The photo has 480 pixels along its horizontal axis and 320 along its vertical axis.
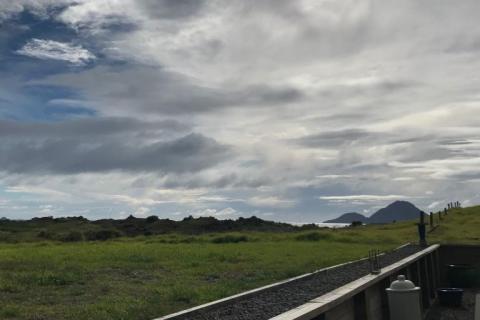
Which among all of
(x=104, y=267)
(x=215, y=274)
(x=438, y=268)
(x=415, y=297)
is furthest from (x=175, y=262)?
(x=415, y=297)

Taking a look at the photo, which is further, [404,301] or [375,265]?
[375,265]

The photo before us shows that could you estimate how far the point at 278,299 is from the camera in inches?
516

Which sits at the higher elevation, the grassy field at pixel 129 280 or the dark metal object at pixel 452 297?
the grassy field at pixel 129 280

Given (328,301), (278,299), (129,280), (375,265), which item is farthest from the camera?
(129,280)

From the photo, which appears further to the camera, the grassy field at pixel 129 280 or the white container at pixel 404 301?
the grassy field at pixel 129 280

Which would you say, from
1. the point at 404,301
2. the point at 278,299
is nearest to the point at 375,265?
the point at 404,301

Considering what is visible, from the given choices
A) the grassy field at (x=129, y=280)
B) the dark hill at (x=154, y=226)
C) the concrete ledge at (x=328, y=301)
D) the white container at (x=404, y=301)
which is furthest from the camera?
the dark hill at (x=154, y=226)

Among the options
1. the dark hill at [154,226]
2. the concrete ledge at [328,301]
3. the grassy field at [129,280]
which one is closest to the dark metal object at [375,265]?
the concrete ledge at [328,301]

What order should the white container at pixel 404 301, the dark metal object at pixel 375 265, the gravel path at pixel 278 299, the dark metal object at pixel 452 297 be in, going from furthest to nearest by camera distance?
the dark metal object at pixel 452 297
the dark metal object at pixel 375 265
the gravel path at pixel 278 299
the white container at pixel 404 301

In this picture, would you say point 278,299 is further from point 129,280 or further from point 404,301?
point 129,280

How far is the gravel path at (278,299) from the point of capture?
11062 mm

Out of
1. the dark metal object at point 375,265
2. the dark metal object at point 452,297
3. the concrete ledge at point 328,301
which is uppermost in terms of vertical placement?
the dark metal object at point 375,265

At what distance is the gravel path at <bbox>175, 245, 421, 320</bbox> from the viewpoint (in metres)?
11.1

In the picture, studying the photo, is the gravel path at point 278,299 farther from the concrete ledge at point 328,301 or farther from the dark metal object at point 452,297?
the dark metal object at point 452,297
